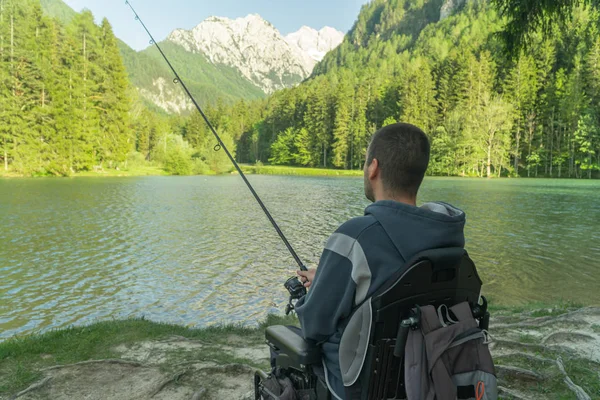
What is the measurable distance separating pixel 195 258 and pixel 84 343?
8700mm

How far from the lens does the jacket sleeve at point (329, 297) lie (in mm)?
2010

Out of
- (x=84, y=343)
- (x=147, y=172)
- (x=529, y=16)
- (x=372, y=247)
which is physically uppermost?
(x=529, y=16)

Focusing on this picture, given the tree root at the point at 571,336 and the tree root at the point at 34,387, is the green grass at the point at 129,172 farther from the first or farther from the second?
the tree root at the point at 571,336

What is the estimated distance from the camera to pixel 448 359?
77.7 inches

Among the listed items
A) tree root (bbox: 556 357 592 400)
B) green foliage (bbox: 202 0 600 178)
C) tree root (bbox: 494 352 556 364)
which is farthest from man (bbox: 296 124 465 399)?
green foliage (bbox: 202 0 600 178)

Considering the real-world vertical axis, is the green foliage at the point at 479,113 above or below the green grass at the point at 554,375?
above

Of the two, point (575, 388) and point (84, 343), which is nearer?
point (575, 388)

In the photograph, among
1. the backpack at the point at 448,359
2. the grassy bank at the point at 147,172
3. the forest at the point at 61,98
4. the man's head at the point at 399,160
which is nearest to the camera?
the backpack at the point at 448,359

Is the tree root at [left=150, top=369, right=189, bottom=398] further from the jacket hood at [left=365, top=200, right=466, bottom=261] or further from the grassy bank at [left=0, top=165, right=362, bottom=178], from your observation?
the grassy bank at [left=0, top=165, right=362, bottom=178]

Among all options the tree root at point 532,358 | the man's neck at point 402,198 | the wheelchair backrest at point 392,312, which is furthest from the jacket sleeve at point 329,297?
the tree root at point 532,358

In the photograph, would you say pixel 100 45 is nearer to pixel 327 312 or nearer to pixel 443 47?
pixel 327 312

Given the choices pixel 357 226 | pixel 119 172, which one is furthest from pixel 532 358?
pixel 119 172

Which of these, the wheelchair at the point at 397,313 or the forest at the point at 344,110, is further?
the forest at the point at 344,110

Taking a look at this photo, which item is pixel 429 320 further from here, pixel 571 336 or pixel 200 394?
pixel 571 336
